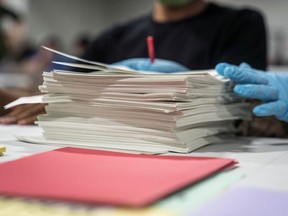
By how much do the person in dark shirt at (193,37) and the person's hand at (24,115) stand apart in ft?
1.72

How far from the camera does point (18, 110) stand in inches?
44.5

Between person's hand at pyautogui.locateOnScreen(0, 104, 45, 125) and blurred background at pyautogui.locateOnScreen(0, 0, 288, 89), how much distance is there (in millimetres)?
3646

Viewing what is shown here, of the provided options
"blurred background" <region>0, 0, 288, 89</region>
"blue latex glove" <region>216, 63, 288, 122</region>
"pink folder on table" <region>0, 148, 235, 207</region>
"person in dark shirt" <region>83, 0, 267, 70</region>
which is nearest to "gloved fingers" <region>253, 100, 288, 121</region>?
"blue latex glove" <region>216, 63, 288, 122</region>

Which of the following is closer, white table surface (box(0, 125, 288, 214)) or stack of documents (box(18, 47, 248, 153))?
white table surface (box(0, 125, 288, 214))

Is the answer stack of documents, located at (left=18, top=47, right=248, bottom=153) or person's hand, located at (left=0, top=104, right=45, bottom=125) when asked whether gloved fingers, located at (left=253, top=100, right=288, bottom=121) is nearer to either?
stack of documents, located at (left=18, top=47, right=248, bottom=153)

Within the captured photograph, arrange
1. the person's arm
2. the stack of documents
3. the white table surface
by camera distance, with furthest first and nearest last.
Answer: the person's arm, the stack of documents, the white table surface

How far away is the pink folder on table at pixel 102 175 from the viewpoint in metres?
0.49

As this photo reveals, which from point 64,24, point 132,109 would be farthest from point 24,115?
point 64,24

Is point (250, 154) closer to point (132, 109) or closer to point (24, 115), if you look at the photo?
point (132, 109)

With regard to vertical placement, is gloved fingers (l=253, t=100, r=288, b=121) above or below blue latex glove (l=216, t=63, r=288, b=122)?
below

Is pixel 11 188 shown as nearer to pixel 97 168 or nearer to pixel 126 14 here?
pixel 97 168

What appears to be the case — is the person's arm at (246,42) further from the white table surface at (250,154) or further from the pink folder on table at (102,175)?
the pink folder on table at (102,175)

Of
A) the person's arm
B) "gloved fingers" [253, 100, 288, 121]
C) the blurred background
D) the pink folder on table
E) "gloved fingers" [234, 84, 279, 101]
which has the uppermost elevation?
the blurred background

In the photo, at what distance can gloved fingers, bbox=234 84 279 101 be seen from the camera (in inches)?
33.9
